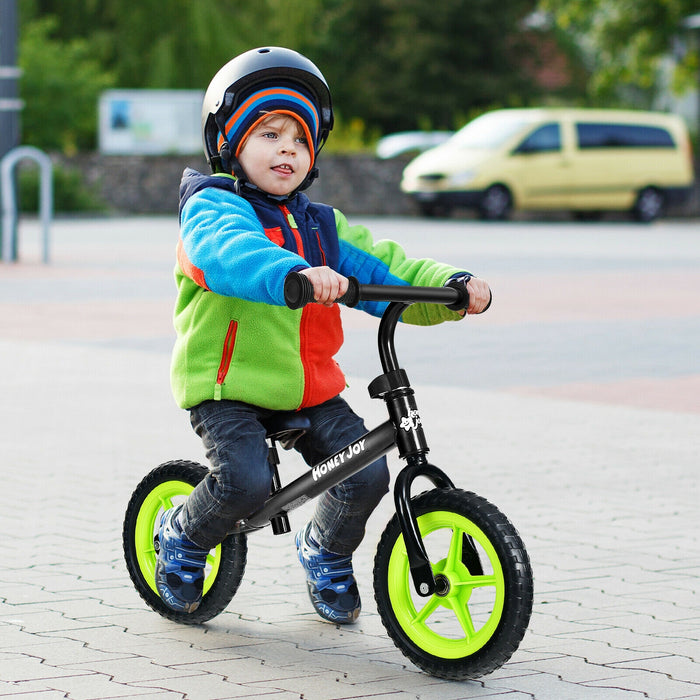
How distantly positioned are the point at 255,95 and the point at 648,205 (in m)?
27.9

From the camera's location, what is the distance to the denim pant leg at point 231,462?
396 cm

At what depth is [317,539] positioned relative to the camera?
4.25m

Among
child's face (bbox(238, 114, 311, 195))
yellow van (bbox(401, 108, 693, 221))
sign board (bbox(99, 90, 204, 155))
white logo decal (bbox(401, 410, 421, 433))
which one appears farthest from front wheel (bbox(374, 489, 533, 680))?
sign board (bbox(99, 90, 204, 155))

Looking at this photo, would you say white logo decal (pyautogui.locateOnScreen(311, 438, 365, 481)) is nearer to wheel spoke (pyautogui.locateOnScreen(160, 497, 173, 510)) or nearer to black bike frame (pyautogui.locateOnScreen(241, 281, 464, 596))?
black bike frame (pyautogui.locateOnScreen(241, 281, 464, 596))

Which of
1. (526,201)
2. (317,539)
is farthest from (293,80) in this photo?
(526,201)

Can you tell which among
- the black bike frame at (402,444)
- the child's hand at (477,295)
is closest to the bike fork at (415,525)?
the black bike frame at (402,444)

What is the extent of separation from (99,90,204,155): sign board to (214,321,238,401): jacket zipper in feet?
105

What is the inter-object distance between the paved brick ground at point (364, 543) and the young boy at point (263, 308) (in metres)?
0.39

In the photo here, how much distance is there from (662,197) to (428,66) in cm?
2041

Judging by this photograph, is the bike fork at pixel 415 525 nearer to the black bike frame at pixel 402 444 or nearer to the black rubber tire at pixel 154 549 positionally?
the black bike frame at pixel 402 444

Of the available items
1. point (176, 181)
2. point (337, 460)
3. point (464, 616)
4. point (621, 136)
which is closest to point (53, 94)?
point (176, 181)

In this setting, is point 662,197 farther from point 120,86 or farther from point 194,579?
point 194,579

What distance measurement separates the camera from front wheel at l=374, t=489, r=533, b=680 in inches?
143

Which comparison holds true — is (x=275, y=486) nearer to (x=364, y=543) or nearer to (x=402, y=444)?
(x=402, y=444)
